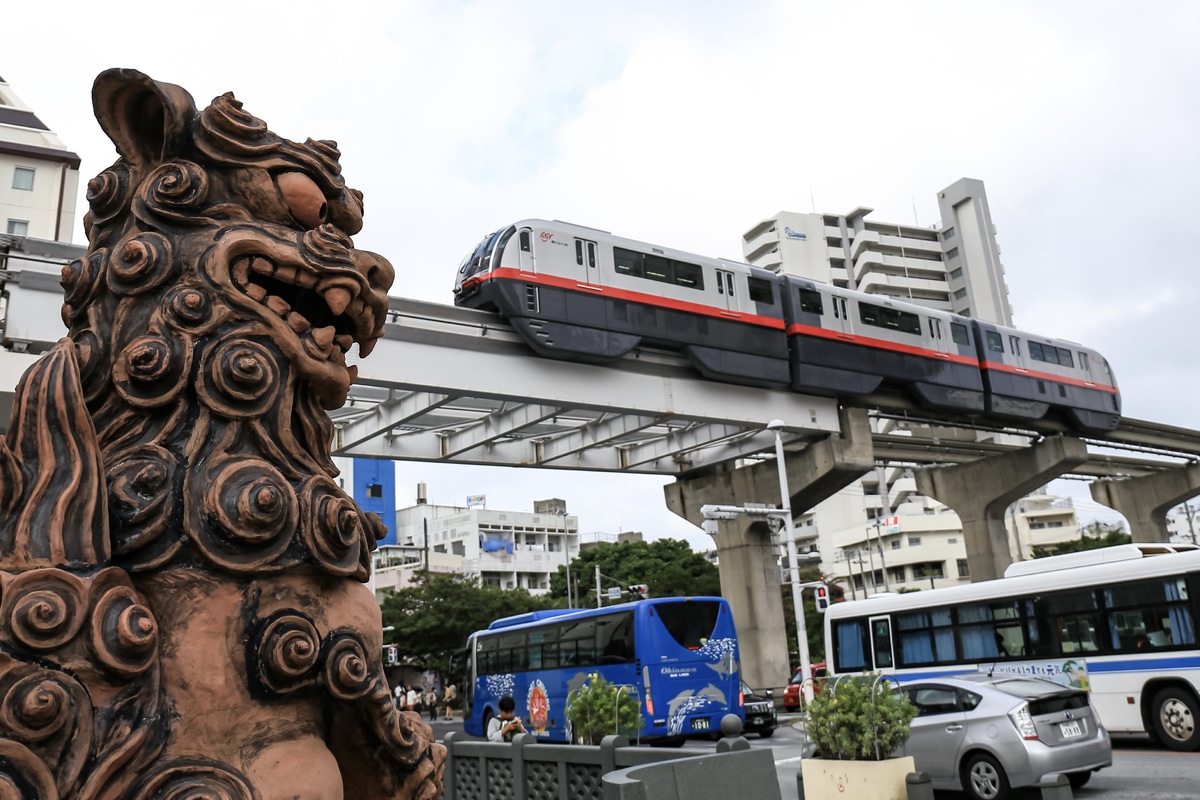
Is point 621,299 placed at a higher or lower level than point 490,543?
lower

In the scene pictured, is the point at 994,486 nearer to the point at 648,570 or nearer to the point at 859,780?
the point at 648,570

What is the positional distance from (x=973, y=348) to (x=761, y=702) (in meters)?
12.2

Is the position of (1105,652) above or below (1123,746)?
above

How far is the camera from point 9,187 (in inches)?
1476

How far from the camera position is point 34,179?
125 feet

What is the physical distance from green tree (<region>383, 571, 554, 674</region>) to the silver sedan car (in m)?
29.8

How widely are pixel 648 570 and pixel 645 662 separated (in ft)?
96.4

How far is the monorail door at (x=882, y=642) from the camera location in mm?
15523

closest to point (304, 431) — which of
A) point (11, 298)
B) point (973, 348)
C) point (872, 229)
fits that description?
point (11, 298)

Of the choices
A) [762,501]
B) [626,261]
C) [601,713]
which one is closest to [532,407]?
[626,261]

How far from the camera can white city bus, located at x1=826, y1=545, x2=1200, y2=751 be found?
1186 centimetres

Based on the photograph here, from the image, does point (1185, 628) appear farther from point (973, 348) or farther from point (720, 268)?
point (973, 348)

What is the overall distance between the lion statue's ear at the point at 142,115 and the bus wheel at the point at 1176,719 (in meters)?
13.4

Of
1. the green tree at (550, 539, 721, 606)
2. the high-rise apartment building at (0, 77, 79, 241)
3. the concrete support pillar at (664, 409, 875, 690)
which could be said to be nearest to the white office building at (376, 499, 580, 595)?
the green tree at (550, 539, 721, 606)
